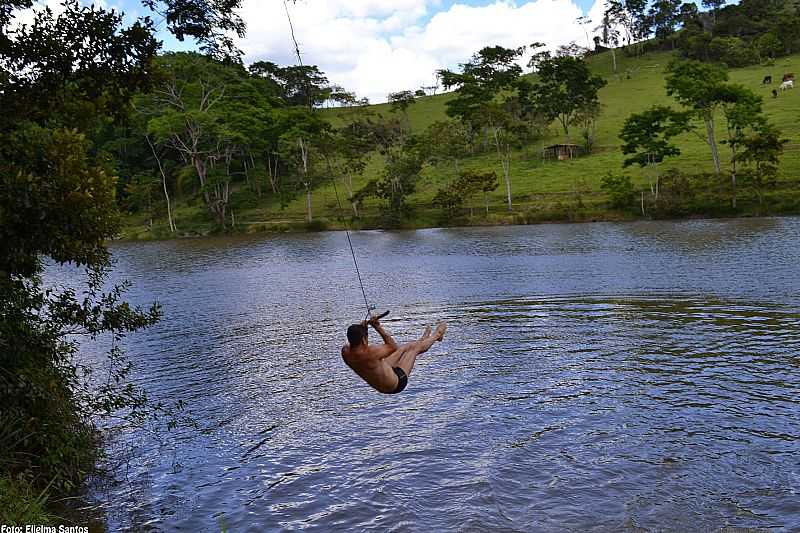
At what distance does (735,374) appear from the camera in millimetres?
15422

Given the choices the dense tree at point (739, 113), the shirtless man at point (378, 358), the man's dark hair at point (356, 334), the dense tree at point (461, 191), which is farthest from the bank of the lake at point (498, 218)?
the man's dark hair at point (356, 334)

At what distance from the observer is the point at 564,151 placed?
88812 mm

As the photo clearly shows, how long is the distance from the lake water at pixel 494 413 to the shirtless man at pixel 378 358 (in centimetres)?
167

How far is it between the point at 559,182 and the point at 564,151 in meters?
13.9

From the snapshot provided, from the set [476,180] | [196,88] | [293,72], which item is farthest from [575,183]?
[293,72]

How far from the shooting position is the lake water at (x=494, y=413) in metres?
9.94

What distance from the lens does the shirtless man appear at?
10188mm

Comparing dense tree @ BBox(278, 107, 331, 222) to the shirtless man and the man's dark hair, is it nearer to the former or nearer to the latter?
the shirtless man

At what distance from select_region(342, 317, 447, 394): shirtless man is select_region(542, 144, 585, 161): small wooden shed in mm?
80772

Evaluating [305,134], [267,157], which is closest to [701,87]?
[305,134]

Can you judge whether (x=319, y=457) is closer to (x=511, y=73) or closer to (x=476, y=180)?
(x=476, y=180)

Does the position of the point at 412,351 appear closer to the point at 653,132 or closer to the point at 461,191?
the point at 461,191

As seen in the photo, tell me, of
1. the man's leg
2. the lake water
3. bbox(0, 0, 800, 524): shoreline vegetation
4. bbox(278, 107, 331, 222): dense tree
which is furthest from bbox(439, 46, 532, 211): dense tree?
the man's leg

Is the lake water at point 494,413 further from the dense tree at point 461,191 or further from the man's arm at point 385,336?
the dense tree at point 461,191
